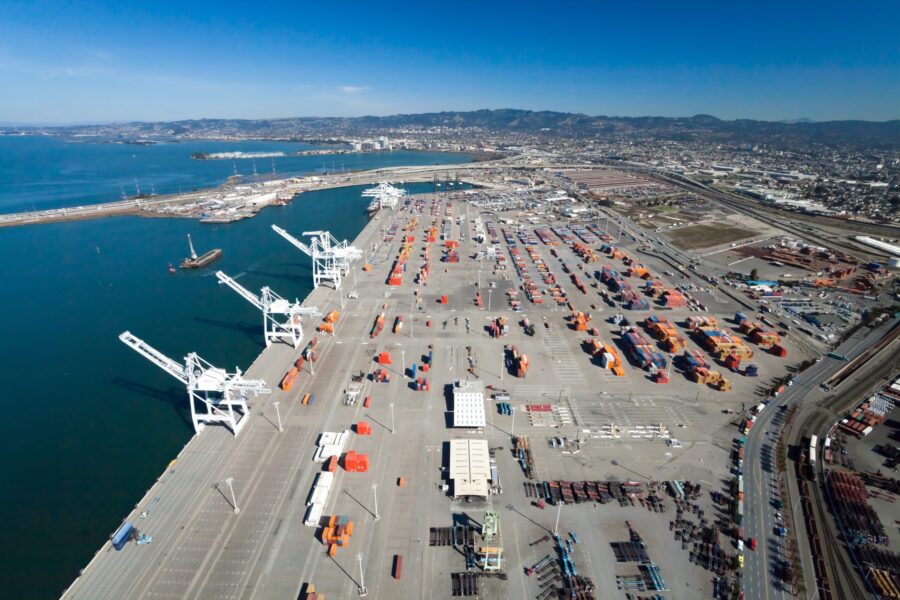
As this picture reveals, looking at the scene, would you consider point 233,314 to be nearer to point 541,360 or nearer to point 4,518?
point 4,518

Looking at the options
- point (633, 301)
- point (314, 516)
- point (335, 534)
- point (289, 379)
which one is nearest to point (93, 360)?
point (289, 379)

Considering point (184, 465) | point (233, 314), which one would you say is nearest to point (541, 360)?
point (184, 465)

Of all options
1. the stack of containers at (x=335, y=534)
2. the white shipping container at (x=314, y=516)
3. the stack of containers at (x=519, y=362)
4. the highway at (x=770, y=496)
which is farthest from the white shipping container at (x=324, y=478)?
the highway at (x=770, y=496)

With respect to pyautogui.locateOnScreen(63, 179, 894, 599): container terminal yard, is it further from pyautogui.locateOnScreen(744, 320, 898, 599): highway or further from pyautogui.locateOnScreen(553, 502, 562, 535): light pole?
pyautogui.locateOnScreen(744, 320, 898, 599): highway

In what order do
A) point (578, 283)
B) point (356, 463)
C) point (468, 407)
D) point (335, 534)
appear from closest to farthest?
point (335, 534), point (356, 463), point (468, 407), point (578, 283)

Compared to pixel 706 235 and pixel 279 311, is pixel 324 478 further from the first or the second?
pixel 706 235

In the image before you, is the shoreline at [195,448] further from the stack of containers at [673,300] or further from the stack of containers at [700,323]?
the stack of containers at [673,300]

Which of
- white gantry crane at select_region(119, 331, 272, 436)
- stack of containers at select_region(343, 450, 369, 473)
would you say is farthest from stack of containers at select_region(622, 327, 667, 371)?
white gantry crane at select_region(119, 331, 272, 436)
